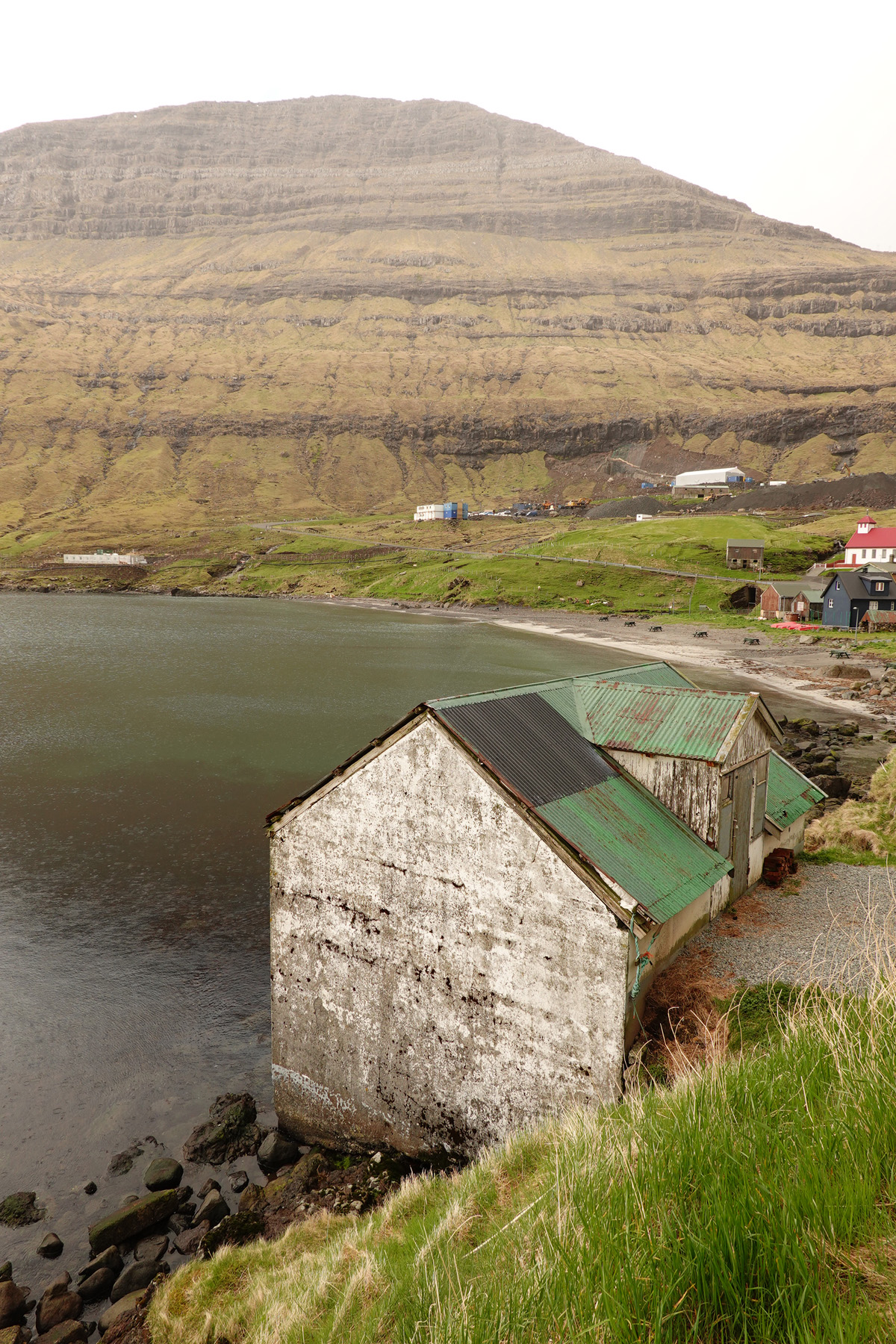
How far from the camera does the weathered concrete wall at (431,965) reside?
1449cm

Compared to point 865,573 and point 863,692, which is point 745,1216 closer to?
point 863,692

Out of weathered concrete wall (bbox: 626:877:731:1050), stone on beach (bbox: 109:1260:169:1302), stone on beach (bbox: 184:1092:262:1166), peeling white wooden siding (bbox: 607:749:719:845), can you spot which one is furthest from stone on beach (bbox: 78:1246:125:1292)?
peeling white wooden siding (bbox: 607:749:719:845)

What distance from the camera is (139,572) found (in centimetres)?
18050

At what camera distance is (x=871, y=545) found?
4796 inches

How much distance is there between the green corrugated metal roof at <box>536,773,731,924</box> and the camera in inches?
605

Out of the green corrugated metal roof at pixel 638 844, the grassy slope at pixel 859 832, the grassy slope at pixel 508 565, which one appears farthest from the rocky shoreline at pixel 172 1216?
the grassy slope at pixel 508 565

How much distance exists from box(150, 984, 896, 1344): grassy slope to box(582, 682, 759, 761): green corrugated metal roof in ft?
34.5

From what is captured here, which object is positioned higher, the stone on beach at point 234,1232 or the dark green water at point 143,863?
the stone on beach at point 234,1232

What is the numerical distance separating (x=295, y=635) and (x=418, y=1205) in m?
102

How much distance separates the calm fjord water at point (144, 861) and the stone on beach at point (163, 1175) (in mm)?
621

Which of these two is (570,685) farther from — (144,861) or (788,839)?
(144,861)

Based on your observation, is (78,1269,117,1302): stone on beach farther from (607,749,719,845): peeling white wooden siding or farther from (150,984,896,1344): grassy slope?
(607,749,719,845): peeling white wooden siding

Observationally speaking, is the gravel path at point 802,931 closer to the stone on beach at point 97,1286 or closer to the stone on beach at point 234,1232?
the stone on beach at point 234,1232

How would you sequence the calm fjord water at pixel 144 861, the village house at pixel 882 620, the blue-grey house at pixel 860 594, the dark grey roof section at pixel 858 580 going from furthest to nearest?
the dark grey roof section at pixel 858 580
the blue-grey house at pixel 860 594
the village house at pixel 882 620
the calm fjord water at pixel 144 861
